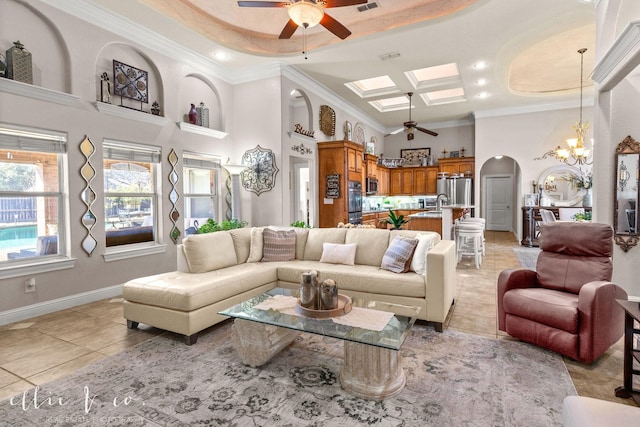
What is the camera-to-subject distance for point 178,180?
17.1ft

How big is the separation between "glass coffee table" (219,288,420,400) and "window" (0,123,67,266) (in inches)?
113

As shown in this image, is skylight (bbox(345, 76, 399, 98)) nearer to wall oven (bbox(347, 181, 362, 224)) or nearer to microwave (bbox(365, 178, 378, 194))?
wall oven (bbox(347, 181, 362, 224))

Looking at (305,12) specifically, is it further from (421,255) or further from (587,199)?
(587,199)

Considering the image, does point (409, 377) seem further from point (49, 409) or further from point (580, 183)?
point (580, 183)

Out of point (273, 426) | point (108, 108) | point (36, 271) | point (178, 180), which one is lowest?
point (273, 426)

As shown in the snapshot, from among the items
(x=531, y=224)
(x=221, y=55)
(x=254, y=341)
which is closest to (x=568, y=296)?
(x=254, y=341)

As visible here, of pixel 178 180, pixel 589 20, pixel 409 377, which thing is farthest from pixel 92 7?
pixel 589 20

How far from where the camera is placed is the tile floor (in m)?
2.34

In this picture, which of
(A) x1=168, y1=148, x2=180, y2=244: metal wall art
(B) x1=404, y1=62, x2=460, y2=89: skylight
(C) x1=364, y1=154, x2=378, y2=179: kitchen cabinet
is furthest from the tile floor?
(C) x1=364, y1=154, x2=378, y2=179: kitchen cabinet

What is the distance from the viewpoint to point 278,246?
4305mm

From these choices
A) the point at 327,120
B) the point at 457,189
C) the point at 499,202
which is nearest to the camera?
the point at 327,120

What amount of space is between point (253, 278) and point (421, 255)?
1782 millimetres

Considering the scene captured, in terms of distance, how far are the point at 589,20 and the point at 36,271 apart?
7.44 meters

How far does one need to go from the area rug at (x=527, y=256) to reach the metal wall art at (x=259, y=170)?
15.4 ft
